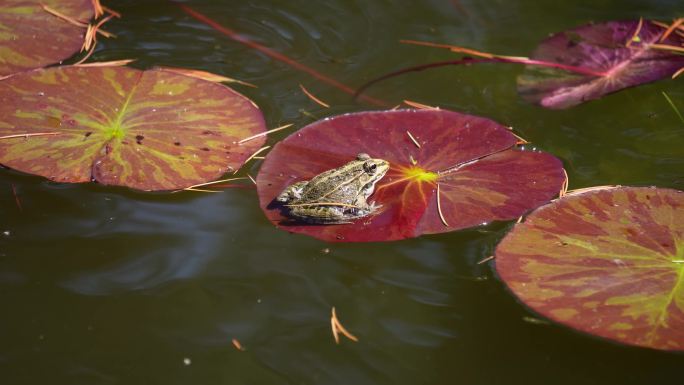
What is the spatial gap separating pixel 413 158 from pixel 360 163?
10.6 inches

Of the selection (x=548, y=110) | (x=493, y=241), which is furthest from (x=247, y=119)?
(x=548, y=110)

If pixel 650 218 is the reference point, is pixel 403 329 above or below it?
below

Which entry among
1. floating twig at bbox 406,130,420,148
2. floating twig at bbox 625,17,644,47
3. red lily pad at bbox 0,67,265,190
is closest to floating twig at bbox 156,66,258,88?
red lily pad at bbox 0,67,265,190

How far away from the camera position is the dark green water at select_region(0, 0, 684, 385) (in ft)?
7.63

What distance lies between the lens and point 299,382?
2.29 m

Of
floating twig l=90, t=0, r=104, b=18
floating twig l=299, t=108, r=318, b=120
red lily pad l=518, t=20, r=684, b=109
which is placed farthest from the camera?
floating twig l=90, t=0, r=104, b=18

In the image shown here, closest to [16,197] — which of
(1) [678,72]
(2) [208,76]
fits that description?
(2) [208,76]

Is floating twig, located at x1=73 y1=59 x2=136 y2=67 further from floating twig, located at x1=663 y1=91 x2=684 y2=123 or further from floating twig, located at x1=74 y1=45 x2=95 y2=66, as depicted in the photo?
floating twig, located at x1=663 y1=91 x2=684 y2=123

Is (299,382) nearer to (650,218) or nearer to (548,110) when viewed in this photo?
(650,218)

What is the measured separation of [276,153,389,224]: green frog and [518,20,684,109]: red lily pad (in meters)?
1.17

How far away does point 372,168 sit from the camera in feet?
9.32

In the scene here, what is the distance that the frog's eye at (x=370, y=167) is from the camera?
9.27 ft

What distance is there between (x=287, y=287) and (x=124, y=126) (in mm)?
1085

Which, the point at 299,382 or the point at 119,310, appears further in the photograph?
the point at 119,310
